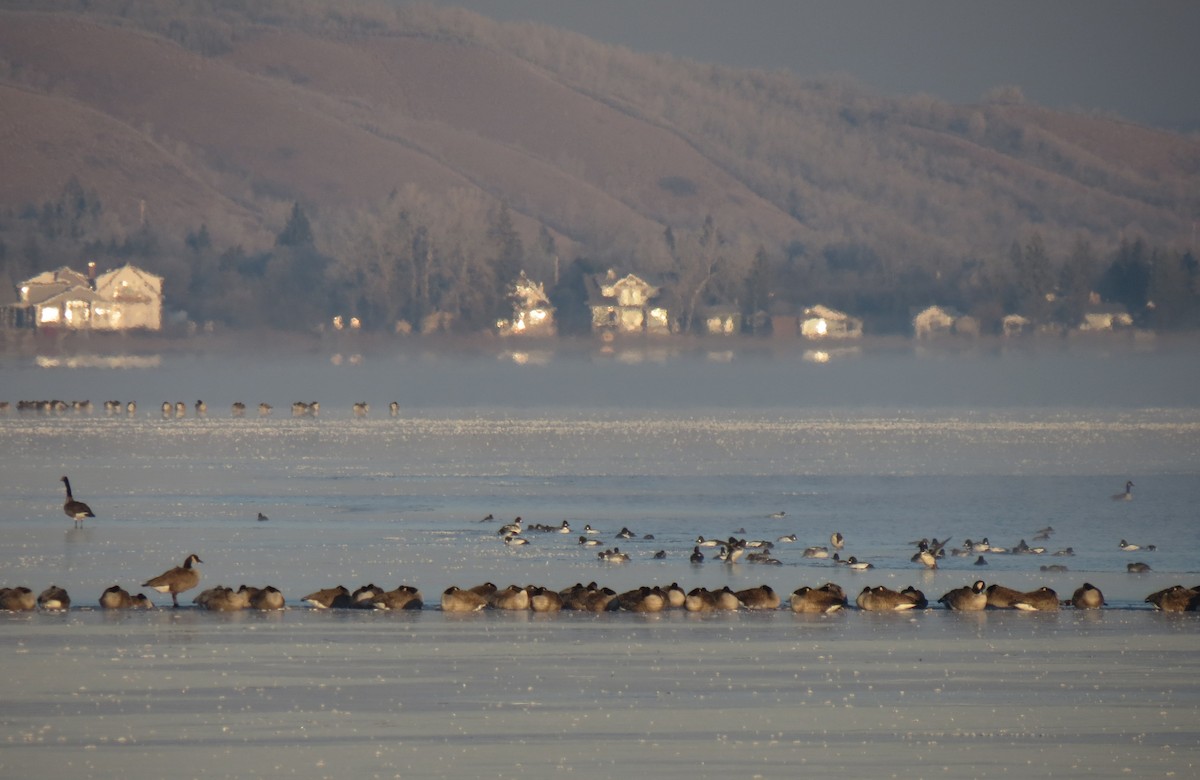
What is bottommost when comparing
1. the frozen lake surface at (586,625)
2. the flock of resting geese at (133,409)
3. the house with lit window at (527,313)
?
A: the frozen lake surface at (586,625)

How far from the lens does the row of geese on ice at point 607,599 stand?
21.9 metres

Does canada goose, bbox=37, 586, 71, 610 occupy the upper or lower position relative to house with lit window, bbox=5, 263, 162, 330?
lower

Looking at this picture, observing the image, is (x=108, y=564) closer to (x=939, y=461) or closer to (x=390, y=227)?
(x=939, y=461)

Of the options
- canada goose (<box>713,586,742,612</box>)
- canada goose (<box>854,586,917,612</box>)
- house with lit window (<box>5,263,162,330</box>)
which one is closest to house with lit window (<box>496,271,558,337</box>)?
house with lit window (<box>5,263,162,330</box>)

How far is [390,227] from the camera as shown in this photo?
18575 cm

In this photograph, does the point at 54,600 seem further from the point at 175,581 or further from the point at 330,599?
the point at 330,599

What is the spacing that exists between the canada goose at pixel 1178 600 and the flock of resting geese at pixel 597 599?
11 millimetres

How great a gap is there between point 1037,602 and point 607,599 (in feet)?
15.6

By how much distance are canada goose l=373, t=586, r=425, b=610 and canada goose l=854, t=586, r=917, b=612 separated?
4912mm

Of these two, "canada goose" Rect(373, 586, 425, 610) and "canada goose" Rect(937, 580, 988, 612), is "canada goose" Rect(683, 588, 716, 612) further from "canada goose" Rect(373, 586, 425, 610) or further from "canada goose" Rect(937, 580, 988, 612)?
"canada goose" Rect(373, 586, 425, 610)

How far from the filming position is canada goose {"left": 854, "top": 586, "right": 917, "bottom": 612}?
21859 millimetres

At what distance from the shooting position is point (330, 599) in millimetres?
22203

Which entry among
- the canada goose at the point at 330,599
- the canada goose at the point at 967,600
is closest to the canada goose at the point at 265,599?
the canada goose at the point at 330,599

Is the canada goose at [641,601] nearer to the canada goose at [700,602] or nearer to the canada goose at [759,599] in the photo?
the canada goose at [700,602]
